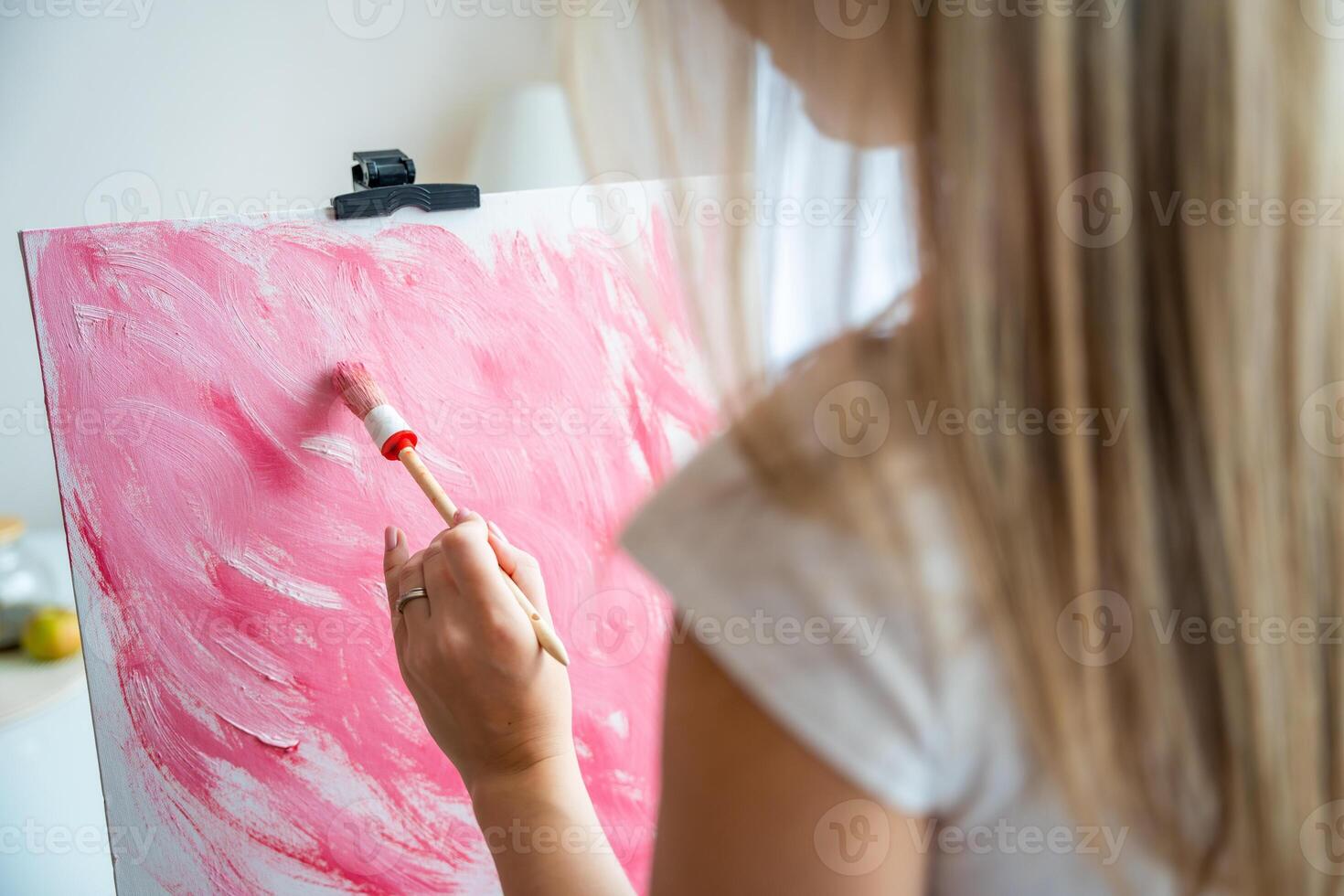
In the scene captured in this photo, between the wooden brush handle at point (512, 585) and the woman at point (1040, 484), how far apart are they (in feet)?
0.87

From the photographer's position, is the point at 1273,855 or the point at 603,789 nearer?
the point at 1273,855

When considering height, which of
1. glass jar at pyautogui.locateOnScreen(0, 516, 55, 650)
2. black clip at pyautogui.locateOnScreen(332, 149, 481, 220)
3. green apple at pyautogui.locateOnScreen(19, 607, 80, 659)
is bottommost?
green apple at pyautogui.locateOnScreen(19, 607, 80, 659)

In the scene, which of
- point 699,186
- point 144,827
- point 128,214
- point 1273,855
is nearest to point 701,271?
point 699,186

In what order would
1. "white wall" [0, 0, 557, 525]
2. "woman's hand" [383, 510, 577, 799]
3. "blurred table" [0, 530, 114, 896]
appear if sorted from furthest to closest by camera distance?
"white wall" [0, 0, 557, 525] → "blurred table" [0, 530, 114, 896] → "woman's hand" [383, 510, 577, 799]

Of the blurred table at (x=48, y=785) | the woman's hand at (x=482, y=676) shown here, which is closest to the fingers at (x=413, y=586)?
the woman's hand at (x=482, y=676)

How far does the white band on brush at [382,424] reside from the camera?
781 mm

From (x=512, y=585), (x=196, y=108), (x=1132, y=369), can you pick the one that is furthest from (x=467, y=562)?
(x=196, y=108)

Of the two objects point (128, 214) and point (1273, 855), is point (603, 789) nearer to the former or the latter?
point (1273, 855)

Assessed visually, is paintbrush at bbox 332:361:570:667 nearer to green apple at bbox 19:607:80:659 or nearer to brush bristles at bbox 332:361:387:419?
brush bristles at bbox 332:361:387:419

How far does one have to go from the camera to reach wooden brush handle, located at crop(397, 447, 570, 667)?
66 centimetres

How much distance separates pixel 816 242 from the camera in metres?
0.37

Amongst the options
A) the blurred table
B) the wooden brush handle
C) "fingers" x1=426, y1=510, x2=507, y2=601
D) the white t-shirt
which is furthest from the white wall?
the white t-shirt

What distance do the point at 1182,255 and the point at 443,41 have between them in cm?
126

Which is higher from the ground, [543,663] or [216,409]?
[216,409]
